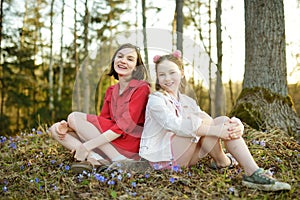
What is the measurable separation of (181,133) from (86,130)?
97cm

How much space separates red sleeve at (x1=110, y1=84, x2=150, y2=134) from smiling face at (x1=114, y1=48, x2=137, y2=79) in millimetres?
211

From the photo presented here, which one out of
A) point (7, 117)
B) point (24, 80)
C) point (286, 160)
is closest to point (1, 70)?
point (24, 80)

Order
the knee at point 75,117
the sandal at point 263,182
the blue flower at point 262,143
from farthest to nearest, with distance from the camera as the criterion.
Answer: the blue flower at point 262,143 < the knee at point 75,117 < the sandal at point 263,182

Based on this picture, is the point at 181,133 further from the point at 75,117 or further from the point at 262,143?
the point at 262,143

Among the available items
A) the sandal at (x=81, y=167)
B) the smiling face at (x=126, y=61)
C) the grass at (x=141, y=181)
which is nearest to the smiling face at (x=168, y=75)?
the smiling face at (x=126, y=61)

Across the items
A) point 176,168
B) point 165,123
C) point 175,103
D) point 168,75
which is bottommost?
point 176,168

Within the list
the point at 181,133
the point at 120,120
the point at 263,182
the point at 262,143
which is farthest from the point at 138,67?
the point at 262,143

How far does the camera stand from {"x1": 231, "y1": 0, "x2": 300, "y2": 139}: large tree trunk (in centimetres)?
479

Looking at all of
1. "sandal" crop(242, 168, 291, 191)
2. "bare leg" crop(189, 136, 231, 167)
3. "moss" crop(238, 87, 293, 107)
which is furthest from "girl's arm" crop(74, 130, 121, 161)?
"moss" crop(238, 87, 293, 107)

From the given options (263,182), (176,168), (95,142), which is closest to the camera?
(263,182)

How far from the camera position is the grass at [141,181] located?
275 centimetres

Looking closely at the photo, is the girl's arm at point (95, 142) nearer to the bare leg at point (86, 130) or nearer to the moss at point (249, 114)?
the bare leg at point (86, 130)

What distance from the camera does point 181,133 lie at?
285cm

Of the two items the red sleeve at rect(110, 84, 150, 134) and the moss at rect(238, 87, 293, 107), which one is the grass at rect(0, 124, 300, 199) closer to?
the red sleeve at rect(110, 84, 150, 134)
